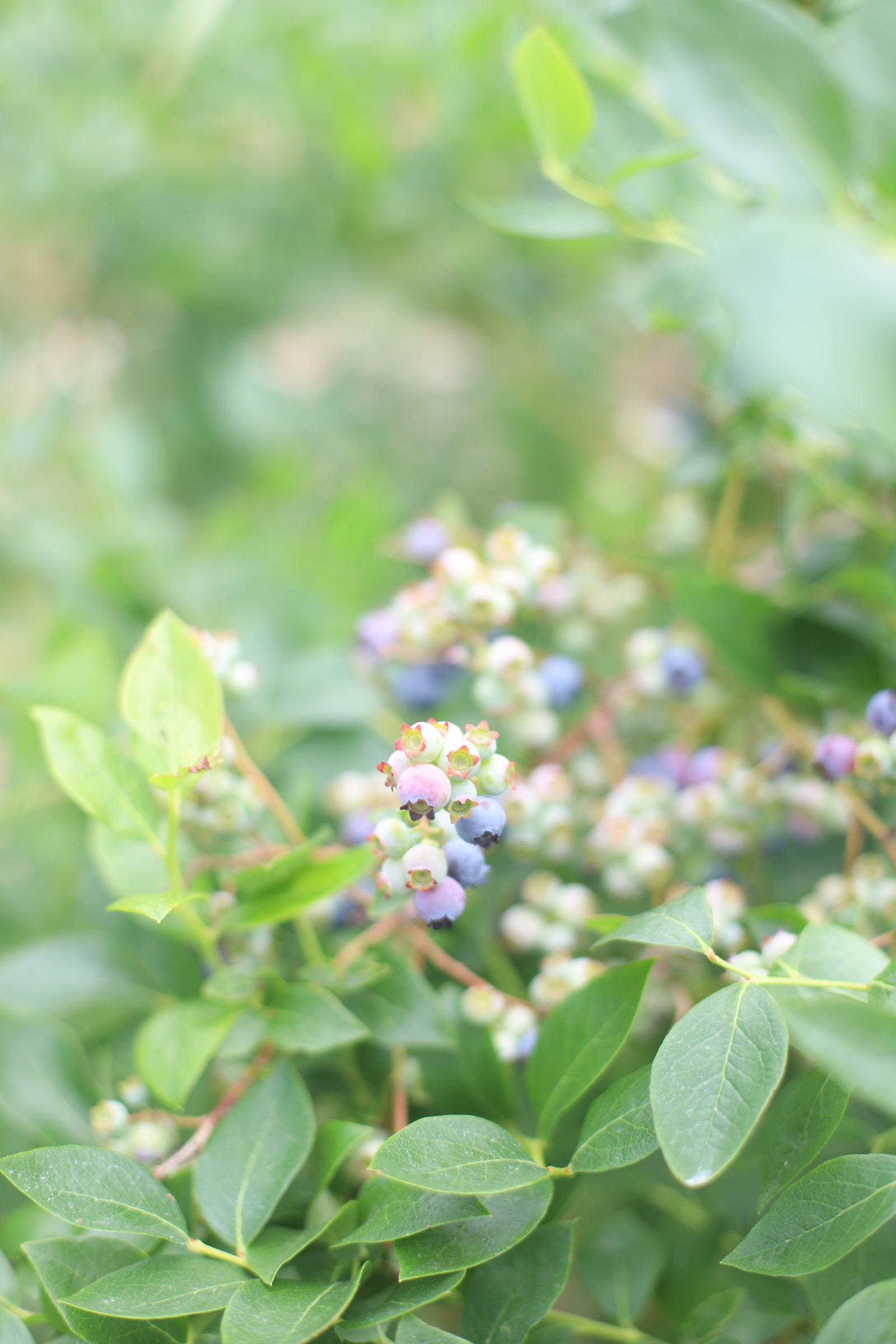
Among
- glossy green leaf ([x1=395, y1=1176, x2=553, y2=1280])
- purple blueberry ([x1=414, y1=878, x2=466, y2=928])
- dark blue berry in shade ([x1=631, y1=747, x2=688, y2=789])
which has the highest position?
purple blueberry ([x1=414, y1=878, x2=466, y2=928])

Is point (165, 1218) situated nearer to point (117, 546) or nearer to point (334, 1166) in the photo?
point (334, 1166)

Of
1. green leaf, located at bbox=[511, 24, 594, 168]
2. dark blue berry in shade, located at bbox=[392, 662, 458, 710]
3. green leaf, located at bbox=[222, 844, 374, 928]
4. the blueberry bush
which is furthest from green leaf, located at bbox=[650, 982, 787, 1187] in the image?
green leaf, located at bbox=[511, 24, 594, 168]

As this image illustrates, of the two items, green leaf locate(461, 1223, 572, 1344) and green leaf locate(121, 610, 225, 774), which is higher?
green leaf locate(121, 610, 225, 774)

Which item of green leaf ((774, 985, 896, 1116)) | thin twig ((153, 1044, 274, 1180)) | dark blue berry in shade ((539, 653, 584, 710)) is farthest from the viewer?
dark blue berry in shade ((539, 653, 584, 710))

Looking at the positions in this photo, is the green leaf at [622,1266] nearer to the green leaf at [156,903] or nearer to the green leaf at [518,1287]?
the green leaf at [518,1287]

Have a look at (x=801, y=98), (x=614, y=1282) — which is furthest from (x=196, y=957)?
(x=801, y=98)

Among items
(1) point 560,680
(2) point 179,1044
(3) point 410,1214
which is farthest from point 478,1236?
(1) point 560,680

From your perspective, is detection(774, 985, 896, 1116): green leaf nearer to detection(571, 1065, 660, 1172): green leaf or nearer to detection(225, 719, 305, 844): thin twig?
detection(571, 1065, 660, 1172): green leaf
